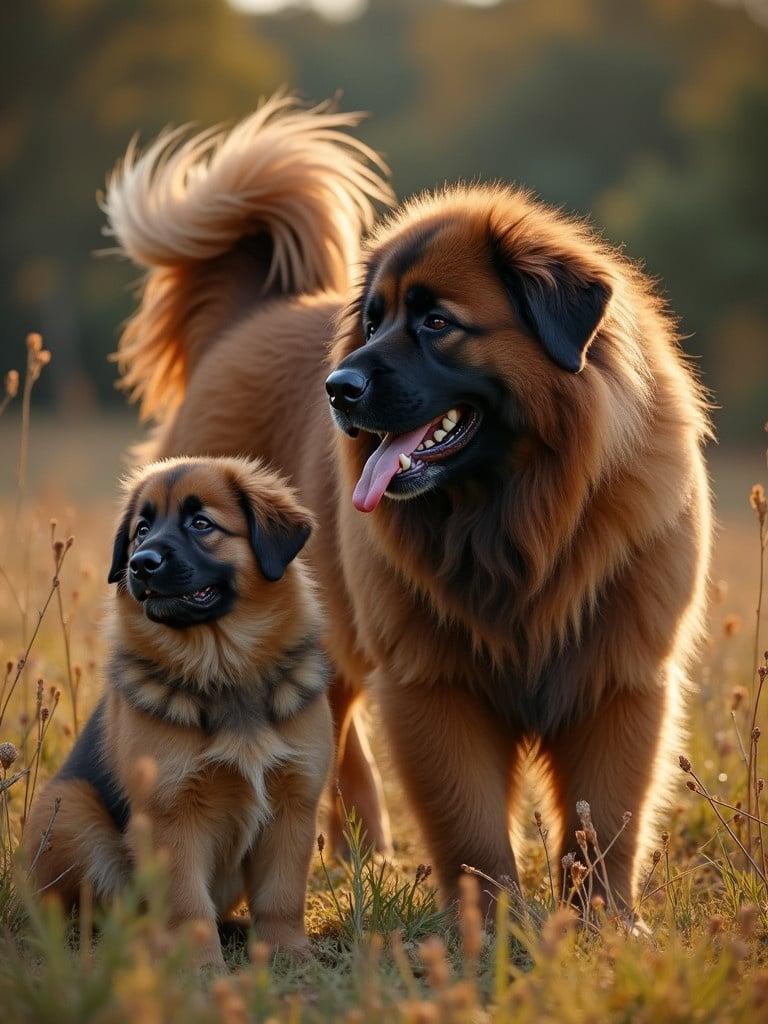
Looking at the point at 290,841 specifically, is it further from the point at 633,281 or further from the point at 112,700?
the point at 633,281

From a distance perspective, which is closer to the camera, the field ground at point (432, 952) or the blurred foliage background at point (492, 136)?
the field ground at point (432, 952)

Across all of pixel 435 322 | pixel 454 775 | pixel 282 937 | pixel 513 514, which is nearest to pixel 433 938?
pixel 282 937

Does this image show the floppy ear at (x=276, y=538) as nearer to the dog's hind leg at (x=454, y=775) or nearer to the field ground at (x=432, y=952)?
the dog's hind leg at (x=454, y=775)

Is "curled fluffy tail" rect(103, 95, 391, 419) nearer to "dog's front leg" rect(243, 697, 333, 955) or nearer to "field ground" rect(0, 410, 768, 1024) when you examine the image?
"field ground" rect(0, 410, 768, 1024)

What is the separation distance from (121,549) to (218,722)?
69 cm

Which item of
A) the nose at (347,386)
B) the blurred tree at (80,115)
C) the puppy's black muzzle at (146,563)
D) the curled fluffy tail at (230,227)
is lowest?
the puppy's black muzzle at (146,563)

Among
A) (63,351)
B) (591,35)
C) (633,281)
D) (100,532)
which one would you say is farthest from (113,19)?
(633,281)

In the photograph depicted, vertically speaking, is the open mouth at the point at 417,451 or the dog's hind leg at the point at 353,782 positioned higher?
the open mouth at the point at 417,451

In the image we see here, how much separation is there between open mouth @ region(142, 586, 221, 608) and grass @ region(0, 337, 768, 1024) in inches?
13.2

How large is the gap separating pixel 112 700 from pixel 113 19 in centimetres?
3635

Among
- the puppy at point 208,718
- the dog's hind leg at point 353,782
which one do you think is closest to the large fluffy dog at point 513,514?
the puppy at point 208,718

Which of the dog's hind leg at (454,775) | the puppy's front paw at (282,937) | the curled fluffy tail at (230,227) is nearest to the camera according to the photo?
the puppy's front paw at (282,937)

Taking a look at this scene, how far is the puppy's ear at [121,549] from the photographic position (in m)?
3.92

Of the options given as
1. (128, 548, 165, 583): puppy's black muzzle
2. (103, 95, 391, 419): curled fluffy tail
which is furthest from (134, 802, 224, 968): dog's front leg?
(103, 95, 391, 419): curled fluffy tail
